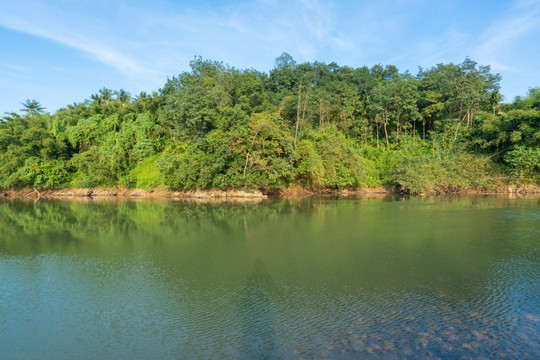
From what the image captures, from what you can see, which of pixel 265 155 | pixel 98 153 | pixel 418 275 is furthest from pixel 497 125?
pixel 98 153

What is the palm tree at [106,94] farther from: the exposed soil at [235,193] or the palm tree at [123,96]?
the exposed soil at [235,193]

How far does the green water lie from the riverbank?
17.7 m

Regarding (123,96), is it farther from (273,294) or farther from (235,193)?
(273,294)

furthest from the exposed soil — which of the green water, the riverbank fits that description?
the green water

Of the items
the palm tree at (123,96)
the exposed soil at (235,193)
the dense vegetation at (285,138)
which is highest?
the palm tree at (123,96)

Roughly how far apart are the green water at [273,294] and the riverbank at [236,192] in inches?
695

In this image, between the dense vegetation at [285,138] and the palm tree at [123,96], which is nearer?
the dense vegetation at [285,138]

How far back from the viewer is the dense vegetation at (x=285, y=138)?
31.2 m

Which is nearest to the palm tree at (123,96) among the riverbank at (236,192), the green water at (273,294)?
the riverbank at (236,192)

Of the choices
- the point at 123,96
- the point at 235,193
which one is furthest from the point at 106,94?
the point at 235,193

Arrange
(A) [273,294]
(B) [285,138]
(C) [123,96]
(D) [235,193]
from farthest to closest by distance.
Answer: (C) [123,96] → (D) [235,193] → (B) [285,138] → (A) [273,294]

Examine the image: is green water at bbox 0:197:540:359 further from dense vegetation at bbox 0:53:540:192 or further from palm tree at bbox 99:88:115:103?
palm tree at bbox 99:88:115:103

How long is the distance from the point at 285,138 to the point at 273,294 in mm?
24220

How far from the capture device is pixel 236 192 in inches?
1271
